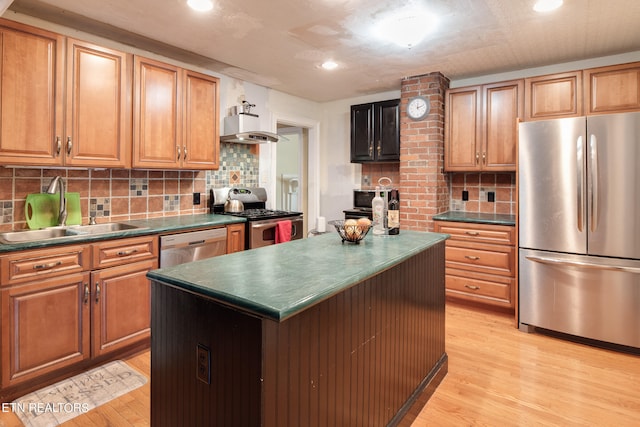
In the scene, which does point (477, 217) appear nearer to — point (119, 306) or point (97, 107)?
point (119, 306)

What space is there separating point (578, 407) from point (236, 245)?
2609 mm

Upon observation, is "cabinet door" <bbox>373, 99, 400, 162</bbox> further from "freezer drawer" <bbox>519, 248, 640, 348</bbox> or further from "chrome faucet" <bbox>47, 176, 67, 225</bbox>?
"chrome faucet" <bbox>47, 176, 67, 225</bbox>

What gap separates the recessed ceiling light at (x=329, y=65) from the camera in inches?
139

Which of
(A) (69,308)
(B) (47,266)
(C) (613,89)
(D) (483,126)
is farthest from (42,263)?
(C) (613,89)

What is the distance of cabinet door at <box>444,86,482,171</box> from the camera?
3.71 m

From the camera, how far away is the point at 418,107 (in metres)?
3.92

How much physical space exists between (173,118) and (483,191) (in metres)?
3.21

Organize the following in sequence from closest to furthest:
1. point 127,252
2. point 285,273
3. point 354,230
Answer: point 285,273, point 354,230, point 127,252

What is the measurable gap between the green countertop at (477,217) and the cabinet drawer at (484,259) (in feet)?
0.81

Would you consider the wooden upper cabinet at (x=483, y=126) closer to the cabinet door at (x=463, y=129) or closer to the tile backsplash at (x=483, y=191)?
the cabinet door at (x=463, y=129)

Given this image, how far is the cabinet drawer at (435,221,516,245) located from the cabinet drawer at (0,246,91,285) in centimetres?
279

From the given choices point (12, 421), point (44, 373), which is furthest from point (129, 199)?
point (12, 421)

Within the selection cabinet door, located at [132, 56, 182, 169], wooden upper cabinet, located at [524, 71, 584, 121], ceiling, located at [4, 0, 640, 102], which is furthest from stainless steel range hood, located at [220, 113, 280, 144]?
wooden upper cabinet, located at [524, 71, 584, 121]

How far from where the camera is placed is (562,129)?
2828mm
